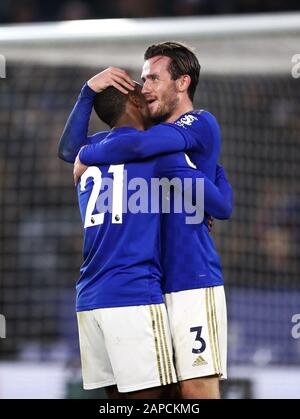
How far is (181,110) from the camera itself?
194 cm

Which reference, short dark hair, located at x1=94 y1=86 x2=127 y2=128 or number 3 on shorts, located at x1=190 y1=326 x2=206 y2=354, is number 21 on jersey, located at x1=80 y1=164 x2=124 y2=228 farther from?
number 3 on shorts, located at x1=190 y1=326 x2=206 y2=354

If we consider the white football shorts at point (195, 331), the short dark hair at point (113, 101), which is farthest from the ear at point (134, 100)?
the white football shorts at point (195, 331)

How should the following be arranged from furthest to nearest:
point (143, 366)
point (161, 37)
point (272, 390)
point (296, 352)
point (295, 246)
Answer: point (295, 246) → point (296, 352) → point (272, 390) → point (161, 37) → point (143, 366)

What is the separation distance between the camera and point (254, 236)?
3.38 meters

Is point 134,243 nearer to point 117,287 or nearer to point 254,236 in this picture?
point 117,287

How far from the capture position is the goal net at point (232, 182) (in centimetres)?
323

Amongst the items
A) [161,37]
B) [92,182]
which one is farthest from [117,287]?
[161,37]

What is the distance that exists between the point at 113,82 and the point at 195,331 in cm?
57

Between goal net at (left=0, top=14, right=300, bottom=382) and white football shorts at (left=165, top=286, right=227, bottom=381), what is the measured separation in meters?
1.28

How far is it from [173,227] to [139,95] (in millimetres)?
308

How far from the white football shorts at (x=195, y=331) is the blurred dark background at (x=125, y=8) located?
10.4ft

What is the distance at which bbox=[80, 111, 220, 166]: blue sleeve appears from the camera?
183cm

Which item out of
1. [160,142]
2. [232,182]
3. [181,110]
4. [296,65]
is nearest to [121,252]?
[160,142]

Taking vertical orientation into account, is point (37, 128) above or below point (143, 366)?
above
